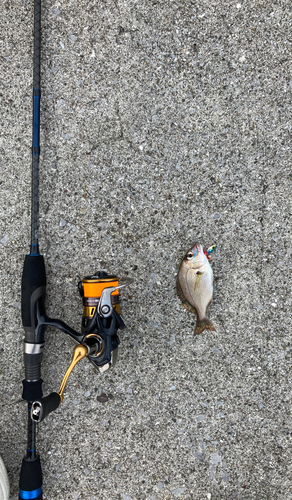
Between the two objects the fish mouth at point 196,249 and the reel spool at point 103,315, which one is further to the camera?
the fish mouth at point 196,249

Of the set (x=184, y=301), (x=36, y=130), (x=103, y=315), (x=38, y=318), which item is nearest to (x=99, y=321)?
(x=103, y=315)

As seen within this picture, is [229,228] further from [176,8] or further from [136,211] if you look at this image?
[176,8]

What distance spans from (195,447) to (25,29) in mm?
2835

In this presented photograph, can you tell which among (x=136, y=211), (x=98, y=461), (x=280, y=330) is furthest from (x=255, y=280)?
(x=98, y=461)

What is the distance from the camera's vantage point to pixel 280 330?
1985mm

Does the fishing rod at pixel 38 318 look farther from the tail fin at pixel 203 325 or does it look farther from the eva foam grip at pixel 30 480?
the tail fin at pixel 203 325

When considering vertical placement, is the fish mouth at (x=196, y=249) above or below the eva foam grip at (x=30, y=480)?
above

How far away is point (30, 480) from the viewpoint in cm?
185

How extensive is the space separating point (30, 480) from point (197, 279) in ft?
4.99

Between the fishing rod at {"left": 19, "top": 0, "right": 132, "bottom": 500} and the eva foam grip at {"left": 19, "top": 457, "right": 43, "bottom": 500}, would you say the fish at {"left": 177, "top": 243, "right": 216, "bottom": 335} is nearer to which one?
the fishing rod at {"left": 19, "top": 0, "right": 132, "bottom": 500}

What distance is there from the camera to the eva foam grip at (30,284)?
183 centimetres

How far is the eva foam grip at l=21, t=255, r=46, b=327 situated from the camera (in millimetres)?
1826

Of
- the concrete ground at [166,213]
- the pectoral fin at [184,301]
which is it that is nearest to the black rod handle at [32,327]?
the concrete ground at [166,213]

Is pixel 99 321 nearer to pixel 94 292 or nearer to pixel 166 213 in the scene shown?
pixel 94 292
